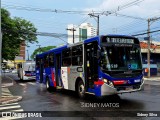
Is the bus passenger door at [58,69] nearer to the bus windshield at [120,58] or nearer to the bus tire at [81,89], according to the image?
the bus tire at [81,89]

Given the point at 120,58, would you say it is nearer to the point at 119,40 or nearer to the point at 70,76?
the point at 119,40

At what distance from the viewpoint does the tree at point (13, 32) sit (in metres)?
40.3

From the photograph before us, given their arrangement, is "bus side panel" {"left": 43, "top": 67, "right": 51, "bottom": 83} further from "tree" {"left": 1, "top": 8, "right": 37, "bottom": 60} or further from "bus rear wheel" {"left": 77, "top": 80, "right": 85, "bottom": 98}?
"tree" {"left": 1, "top": 8, "right": 37, "bottom": 60}

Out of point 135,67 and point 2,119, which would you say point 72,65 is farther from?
point 2,119

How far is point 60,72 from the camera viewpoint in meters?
17.8

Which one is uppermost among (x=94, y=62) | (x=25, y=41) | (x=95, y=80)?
(x=25, y=41)

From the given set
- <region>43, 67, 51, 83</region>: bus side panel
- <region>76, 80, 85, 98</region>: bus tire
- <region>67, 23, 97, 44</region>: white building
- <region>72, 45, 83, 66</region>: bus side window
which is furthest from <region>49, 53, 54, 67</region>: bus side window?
<region>67, 23, 97, 44</region>: white building

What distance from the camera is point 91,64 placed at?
13.4 meters

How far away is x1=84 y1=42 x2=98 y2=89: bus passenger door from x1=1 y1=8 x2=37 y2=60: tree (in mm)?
26719

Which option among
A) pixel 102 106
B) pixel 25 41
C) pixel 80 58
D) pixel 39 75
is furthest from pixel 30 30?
pixel 102 106

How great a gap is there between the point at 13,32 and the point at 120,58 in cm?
3149

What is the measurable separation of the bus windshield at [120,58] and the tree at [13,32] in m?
28.4

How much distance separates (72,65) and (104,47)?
12.3 feet

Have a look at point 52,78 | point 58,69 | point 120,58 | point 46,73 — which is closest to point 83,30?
point 46,73
